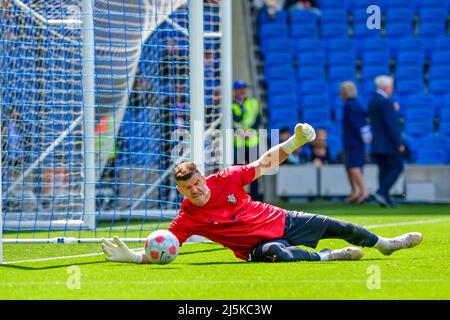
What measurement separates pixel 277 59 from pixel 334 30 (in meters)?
1.45

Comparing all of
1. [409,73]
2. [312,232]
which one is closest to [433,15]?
[409,73]

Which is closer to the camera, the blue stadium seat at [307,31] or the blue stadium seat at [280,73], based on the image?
the blue stadium seat at [280,73]

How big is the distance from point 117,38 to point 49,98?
123cm

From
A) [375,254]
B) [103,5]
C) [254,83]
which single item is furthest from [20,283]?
[254,83]

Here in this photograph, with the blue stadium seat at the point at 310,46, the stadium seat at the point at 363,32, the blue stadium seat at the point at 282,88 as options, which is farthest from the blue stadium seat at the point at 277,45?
the stadium seat at the point at 363,32

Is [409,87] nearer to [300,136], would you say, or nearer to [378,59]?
[378,59]

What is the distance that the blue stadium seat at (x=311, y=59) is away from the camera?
22812mm

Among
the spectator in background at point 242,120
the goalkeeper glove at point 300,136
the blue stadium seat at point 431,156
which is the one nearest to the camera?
the goalkeeper glove at point 300,136

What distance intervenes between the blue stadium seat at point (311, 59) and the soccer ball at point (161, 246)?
14857 mm

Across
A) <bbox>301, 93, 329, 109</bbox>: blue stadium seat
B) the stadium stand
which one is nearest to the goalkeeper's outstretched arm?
the stadium stand

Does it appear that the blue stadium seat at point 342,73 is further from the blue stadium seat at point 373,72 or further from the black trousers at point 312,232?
the black trousers at point 312,232
